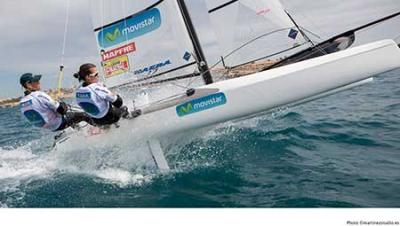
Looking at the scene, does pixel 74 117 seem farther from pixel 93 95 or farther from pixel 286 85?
pixel 286 85

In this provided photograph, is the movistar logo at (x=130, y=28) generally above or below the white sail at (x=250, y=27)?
above

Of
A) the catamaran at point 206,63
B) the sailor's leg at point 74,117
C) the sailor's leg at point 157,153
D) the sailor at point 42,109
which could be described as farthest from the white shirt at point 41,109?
the sailor's leg at point 157,153

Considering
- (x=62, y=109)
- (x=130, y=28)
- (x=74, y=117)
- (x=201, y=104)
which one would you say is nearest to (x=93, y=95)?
(x=62, y=109)

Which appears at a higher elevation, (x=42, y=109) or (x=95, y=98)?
(x=42, y=109)

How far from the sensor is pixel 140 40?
3779mm

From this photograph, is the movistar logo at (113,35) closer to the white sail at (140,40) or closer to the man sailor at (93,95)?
the white sail at (140,40)

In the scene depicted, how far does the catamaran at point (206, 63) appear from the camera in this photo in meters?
2.85

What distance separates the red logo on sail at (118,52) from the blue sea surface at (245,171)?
1035 mm

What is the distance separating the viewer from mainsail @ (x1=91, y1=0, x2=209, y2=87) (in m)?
3.61

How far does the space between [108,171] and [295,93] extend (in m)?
1.80

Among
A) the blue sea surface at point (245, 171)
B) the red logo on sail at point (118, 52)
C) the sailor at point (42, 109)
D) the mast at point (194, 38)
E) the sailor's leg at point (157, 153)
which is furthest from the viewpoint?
the red logo on sail at point (118, 52)

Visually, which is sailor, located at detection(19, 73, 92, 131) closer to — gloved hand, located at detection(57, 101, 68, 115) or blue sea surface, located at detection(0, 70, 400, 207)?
gloved hand, located at detection(57, 101, 68, 115)

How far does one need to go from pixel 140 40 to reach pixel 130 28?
0.17 m

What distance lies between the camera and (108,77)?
3.99 metres
